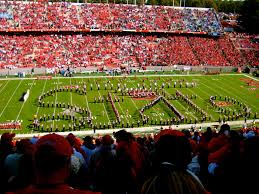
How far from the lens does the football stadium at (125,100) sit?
338 cm

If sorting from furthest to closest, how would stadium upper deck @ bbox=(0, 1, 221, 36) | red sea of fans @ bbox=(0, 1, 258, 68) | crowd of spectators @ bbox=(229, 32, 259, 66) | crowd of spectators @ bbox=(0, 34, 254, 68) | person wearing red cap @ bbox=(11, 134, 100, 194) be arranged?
1. crowd of spectators @ bbox=(229, 32, 259, 66)
2. stadium upper deck @ bbox=(0, 1, 221, 36)
3. red sea of fans @ bbox=(0, 1, 258, 68)
4. crowd of spectators @ bbox=(0, 34, 254, 68)
5. person wearing red cap @ bbox=(11, 134, 100, 194)

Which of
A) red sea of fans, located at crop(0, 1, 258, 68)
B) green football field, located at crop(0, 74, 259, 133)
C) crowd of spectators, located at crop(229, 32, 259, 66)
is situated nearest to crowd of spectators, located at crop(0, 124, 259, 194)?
green football field, located at crop(0, 74, 259, 133)

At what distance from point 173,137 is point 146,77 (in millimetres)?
41185

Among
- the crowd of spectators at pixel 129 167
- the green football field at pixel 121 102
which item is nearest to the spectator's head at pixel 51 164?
the crowd of spectators at pixel 129 167

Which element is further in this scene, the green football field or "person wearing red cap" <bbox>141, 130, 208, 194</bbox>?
the green football field

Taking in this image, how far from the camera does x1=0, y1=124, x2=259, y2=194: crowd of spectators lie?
2.71m

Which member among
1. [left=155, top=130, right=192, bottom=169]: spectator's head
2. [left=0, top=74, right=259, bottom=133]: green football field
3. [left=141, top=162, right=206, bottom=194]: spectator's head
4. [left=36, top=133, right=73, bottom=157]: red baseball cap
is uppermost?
[left=36, top=133, right=73, bottom=157]: red baseball cap

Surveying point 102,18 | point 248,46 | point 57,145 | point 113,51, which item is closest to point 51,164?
point 57,145

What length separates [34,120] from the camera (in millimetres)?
27984

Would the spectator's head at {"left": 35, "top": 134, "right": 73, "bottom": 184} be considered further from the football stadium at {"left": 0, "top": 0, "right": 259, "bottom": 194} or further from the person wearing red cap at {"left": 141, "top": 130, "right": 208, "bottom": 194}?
the person wearing red cap at {"left": 141, "top": 130, "right": 208, "bottom": 194}

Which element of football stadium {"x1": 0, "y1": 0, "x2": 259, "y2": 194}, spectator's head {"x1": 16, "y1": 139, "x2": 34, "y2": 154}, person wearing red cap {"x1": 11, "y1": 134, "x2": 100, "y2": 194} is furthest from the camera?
spectator's head {"x1": 16, "y1": 139, "x2": 34, "y2": 154}

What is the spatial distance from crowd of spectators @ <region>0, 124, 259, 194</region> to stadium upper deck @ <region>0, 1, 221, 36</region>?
5025 centimetres

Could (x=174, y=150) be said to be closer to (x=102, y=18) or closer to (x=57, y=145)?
(x=57, y=145)

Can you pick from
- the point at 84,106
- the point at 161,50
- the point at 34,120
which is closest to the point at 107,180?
the point at 34,120
